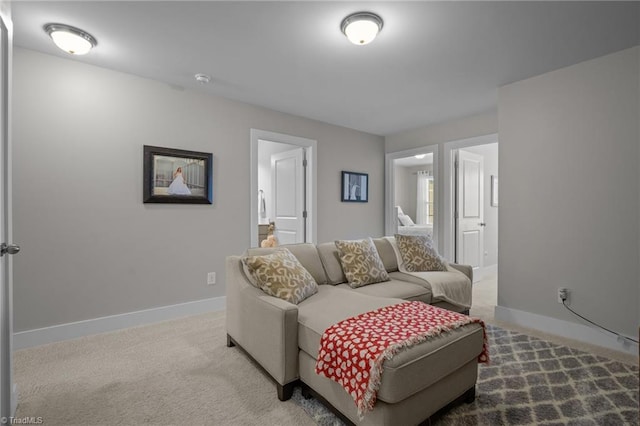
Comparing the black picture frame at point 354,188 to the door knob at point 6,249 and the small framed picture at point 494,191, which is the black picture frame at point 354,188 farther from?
the door knob at point 6,249

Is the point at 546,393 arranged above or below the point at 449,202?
below

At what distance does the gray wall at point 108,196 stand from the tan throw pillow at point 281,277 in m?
1.34

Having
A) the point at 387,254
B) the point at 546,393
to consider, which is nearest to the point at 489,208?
the point at 387,254

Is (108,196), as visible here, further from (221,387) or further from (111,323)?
(221,387)

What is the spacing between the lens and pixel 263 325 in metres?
1.96

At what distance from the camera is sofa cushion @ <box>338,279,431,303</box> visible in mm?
2582

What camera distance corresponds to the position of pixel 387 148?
211 inches

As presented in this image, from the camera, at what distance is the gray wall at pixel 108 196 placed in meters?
2.53

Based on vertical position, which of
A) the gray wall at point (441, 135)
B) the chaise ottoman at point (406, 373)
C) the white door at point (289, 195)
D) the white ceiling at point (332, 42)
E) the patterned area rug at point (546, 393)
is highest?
the white ceiling at point (332, 42)

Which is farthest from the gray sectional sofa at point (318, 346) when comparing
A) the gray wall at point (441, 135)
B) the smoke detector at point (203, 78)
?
the gray wall at point (441, 135)

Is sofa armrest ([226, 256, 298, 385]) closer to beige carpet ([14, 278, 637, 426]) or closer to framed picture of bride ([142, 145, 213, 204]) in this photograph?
beige carpet ([14, 278, 637, 426])

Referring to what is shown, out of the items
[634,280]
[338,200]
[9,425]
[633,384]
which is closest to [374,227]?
[338,200]

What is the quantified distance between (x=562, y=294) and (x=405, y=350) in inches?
88.4

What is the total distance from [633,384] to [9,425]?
348 cm
